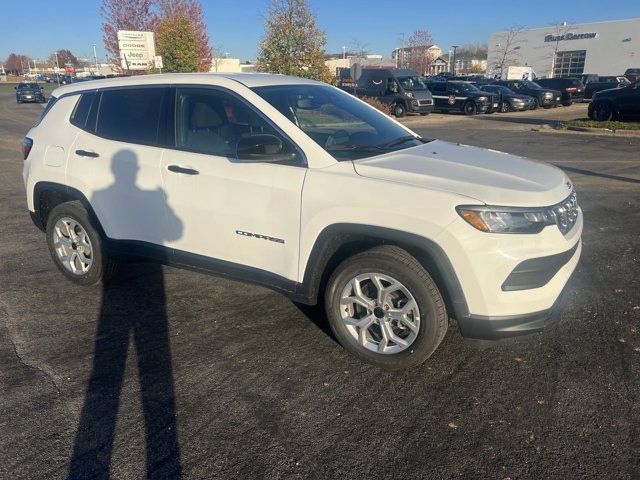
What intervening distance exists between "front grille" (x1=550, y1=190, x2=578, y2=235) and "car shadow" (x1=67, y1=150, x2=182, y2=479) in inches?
98.3

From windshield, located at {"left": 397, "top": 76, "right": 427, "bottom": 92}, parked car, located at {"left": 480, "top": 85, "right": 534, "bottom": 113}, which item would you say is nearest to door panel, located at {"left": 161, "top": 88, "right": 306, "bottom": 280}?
windshield, located at {"left": 397, "top": 76, "right": 427, "bottom": 92}

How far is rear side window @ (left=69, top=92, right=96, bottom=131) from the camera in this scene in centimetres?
463

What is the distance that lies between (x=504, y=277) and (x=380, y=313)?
0.81 m

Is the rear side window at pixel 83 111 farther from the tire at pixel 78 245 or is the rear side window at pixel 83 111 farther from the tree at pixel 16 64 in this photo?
the tree at pixel 16 64

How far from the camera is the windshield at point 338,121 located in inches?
149

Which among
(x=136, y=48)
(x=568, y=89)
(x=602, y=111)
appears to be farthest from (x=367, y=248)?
(x=568, y=89)

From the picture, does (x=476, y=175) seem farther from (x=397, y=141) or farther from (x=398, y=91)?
→ (x=398, y=91)

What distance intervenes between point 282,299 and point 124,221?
1448mm

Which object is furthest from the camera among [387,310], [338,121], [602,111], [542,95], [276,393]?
[542,95]

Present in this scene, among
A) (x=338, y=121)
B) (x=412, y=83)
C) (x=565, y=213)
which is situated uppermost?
(x=338, y=121)

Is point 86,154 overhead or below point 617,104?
overhead

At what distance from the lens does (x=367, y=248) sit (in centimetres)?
351

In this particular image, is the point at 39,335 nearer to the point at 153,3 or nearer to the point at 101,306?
the point at 101,306

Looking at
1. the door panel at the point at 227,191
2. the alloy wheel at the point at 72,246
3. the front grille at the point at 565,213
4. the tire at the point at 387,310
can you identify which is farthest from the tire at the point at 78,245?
the front grille at the point at 565,213
